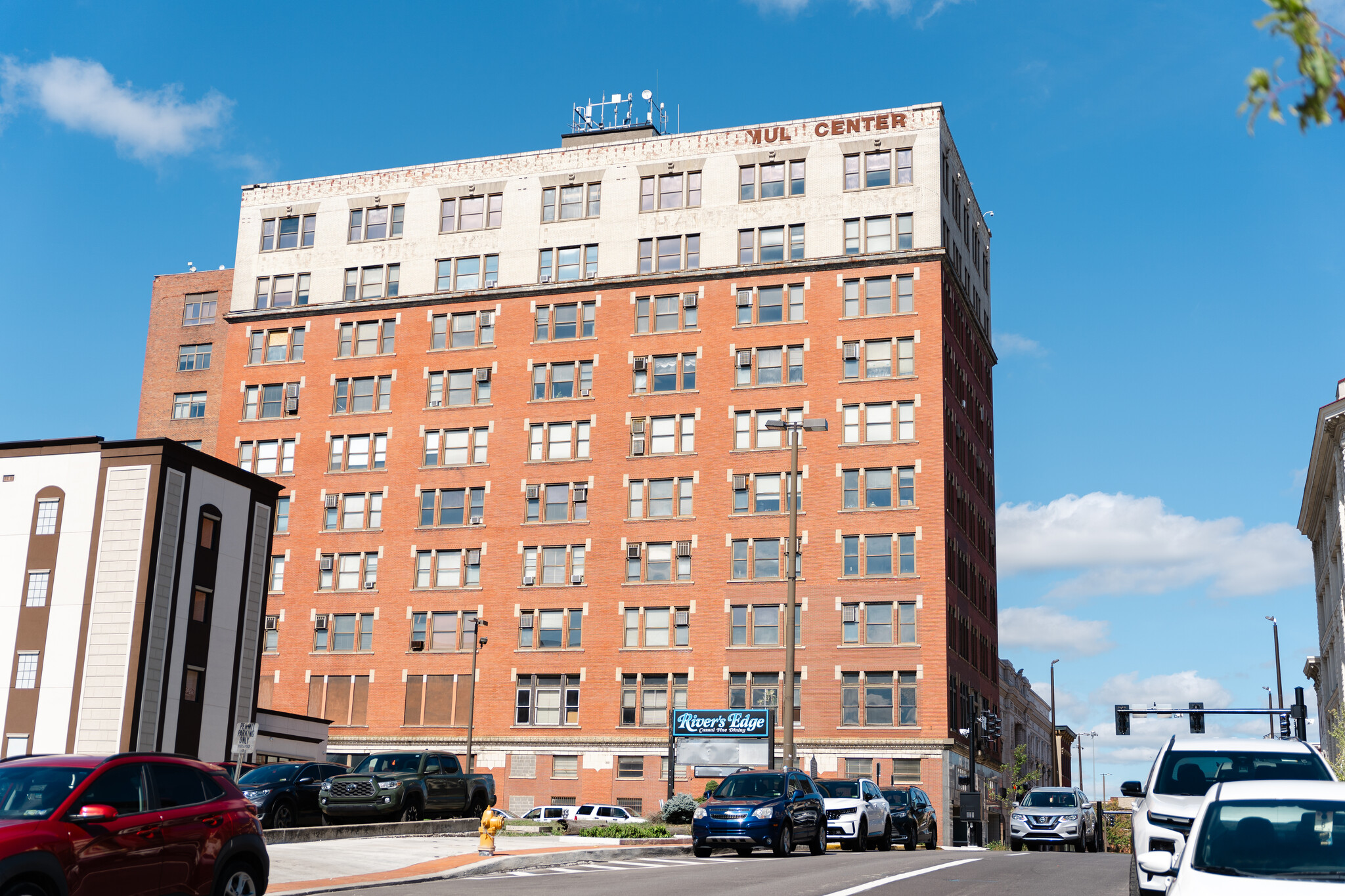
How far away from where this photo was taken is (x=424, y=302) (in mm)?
76750

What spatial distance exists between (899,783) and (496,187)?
129 ft

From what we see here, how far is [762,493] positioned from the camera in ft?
224

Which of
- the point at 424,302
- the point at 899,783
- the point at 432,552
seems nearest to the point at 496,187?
the point at 424,302

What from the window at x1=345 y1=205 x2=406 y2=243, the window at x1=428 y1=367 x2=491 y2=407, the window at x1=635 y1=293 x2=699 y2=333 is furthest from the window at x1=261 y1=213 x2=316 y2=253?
the window at x1=635 y1=293 x2=699 y2=333

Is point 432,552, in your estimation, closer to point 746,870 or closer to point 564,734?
point 564,734

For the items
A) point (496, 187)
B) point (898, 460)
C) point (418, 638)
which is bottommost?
point (418, 638)

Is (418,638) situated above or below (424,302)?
below

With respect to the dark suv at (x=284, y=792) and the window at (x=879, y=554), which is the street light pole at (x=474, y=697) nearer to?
the window at (x=879, y=554)

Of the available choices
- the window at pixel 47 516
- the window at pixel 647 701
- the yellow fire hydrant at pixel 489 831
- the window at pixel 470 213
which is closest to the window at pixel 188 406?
the window at pixel 470 213

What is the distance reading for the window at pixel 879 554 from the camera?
215 feet

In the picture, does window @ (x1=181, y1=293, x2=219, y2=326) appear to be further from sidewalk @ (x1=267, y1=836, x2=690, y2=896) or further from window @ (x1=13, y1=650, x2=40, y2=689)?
sidewalk @ (x1=267, y1=836, x2=690, y2=896)

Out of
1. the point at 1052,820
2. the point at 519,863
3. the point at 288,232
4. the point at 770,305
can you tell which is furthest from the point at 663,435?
the point at 519,863

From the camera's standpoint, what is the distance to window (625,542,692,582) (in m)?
68.8

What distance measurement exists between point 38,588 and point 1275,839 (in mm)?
43522
